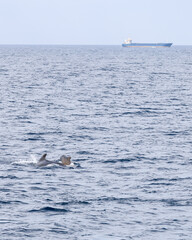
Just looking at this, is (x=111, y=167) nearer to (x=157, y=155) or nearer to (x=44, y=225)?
(x=157, y=155)

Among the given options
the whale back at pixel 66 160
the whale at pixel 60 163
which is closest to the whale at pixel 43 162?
the whale at pixel 60 163

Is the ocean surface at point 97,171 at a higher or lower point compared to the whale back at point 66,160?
lower

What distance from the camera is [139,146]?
142ft

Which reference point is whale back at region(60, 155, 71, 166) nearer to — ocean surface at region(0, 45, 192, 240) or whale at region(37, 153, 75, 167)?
whale at region(37, 153, 75, 167)

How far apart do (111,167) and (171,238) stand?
1229 centimetres

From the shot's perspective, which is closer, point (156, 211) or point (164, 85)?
point (156, 211)

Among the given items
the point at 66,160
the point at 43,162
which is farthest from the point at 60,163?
the point at 43,162

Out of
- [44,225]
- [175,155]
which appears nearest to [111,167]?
[175,155]

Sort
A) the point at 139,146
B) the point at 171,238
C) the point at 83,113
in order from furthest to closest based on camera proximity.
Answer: the point at 83,113, the point at 139,146, the point at 171,238

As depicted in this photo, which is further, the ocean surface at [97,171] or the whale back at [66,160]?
the whale back at [66,160]

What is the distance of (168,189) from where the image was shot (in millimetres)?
31594

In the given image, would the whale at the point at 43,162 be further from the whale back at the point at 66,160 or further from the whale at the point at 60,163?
the whale back at the point at 66,160

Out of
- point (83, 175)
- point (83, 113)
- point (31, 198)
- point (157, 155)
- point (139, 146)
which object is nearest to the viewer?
point (31, 198)

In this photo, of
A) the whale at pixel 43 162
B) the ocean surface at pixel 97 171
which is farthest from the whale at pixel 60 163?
the ocean surface at pixel 97 171
